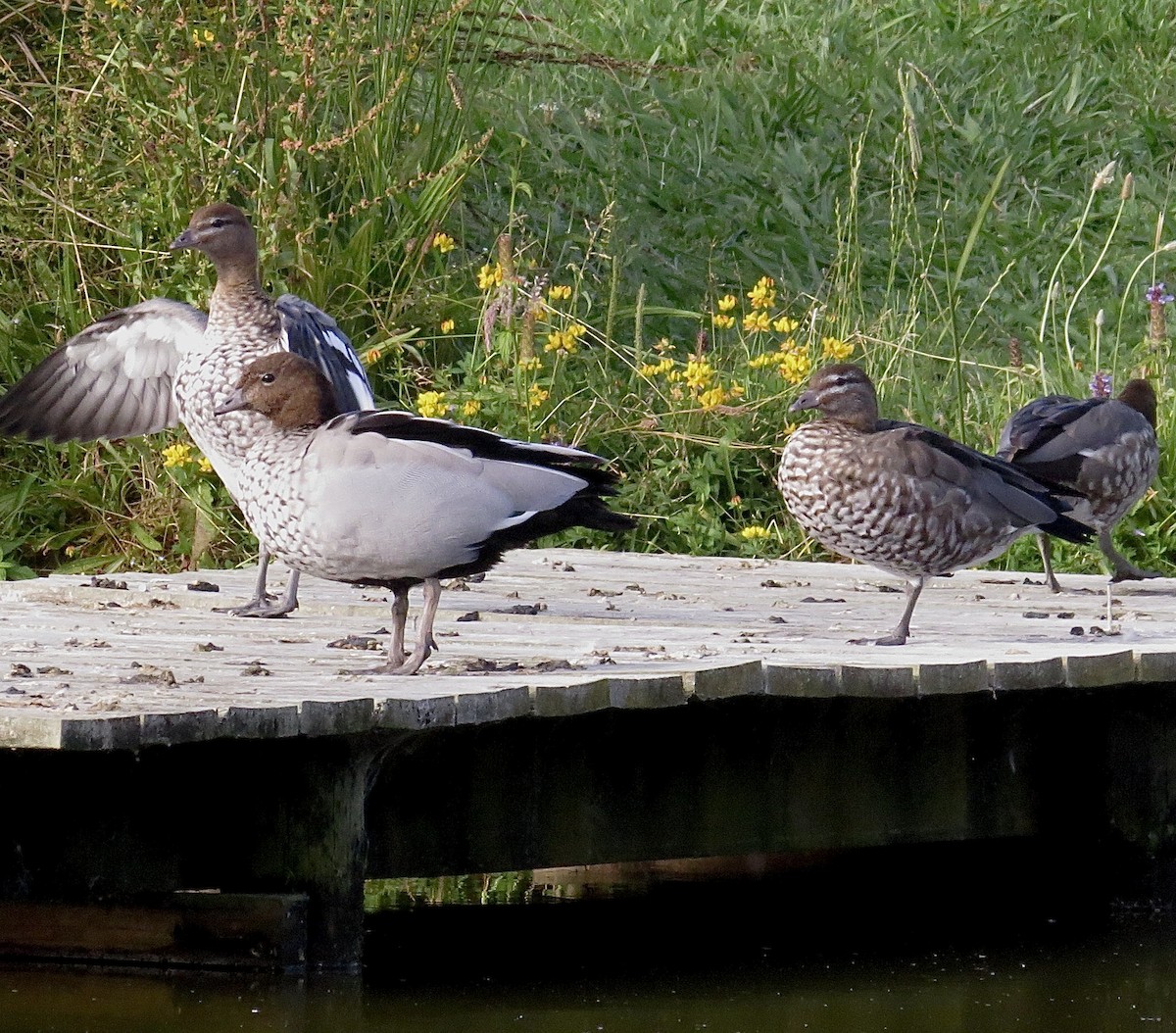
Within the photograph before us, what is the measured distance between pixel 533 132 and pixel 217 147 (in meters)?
3.63

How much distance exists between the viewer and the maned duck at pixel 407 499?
14.3 ft

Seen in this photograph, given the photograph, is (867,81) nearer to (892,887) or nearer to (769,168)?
(769,168)

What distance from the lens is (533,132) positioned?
11531mm

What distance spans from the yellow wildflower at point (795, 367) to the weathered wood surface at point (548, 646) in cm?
116

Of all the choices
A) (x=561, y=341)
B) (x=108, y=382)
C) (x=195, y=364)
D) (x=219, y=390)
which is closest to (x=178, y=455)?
(x=108, y=382)

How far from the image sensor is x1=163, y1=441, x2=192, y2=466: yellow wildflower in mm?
7586

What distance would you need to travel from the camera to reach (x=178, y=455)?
24.9 ft

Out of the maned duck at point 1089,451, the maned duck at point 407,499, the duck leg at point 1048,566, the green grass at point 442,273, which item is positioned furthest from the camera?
the green grass at point 442,273

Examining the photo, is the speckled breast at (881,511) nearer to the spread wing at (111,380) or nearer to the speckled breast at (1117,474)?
the speckled breast at (1117,474)

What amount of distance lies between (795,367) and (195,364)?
2588 millimetres

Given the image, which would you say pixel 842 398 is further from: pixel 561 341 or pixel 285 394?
pixel 561 341

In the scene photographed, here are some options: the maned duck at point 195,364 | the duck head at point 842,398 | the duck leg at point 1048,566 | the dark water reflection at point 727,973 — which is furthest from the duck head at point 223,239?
the duck leg at point 1048,566

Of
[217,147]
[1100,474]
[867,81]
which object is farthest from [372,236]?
[867,81]

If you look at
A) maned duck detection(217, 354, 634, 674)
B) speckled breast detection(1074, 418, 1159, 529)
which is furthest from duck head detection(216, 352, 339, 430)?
speckled breast detection(1074, 418, 1159, 529)
